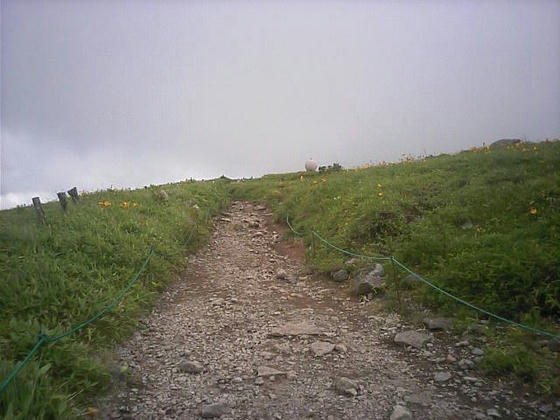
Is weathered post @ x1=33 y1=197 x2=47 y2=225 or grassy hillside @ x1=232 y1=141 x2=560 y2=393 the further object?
weathered post @ x1=33 y1=197 x2=47 y2=225

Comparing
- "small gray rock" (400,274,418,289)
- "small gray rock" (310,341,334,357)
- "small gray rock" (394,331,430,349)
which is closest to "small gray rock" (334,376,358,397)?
"small gray rock" (310,341,334,357)

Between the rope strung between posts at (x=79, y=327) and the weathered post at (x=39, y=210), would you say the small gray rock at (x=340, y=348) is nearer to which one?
the rope strung between posts at (x=79, y=327)

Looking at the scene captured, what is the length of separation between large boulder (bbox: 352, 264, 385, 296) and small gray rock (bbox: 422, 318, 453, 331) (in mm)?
1395

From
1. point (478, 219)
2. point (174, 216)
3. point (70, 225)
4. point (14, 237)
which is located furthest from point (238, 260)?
point (478, 219)

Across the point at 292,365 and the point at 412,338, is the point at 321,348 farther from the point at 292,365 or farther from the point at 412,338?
the point at 412,338

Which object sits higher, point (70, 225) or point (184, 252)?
point (70, 225)

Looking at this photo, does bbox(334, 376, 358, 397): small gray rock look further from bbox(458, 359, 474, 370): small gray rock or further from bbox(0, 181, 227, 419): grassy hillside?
bbox(0, 181, 227, 419): grassy hillside

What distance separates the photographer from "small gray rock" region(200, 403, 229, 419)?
12.3ft

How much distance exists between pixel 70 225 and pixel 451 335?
764cm

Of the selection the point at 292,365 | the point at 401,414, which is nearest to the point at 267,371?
the point at 292,365

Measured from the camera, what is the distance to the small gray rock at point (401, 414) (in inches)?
141

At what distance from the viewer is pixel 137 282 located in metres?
6.88

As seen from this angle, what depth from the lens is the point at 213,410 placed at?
378 centimetres

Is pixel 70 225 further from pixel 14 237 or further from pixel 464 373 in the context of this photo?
pixel 464 373
